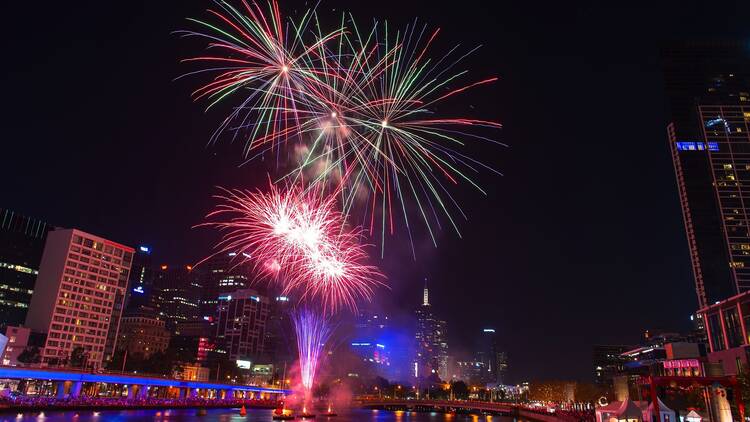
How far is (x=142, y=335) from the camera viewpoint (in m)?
179

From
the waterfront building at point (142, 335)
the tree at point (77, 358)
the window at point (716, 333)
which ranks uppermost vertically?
the waterfront building at point (142, 335)

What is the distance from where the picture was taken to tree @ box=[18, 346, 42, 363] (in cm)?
11203

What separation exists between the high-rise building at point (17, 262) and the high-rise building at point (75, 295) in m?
9.95

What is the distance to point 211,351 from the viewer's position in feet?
649

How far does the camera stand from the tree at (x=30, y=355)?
112025mm

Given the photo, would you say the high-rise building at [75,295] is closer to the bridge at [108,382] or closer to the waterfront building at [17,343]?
the waterfront building at [17,343]

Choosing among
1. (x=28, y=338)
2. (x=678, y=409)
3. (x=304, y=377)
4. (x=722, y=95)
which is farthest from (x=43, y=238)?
(x=722, y=95)

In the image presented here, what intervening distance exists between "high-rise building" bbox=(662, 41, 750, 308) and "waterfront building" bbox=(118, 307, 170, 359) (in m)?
165

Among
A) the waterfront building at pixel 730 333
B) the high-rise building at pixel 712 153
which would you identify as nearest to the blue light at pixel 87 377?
the waterfront building at pixel 730 333

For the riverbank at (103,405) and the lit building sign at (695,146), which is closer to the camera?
the riverbank at (103,405)

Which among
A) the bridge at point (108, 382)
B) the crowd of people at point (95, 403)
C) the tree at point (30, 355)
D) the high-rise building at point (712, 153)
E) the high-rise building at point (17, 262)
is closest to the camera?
the crowd of people at point (95, 403)

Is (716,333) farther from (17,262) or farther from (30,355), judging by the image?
(17,262)

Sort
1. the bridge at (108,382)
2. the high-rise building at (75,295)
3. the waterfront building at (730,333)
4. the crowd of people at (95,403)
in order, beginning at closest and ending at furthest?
the waterfront building at (730,333), the crowd of people at (95,403), the bridge at (108,382), the high-rise building at (75,295)

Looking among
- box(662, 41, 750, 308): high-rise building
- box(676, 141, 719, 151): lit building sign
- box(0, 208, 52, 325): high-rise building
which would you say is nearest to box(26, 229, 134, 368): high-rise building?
box(0, 208, 52, 325): high-rise building
